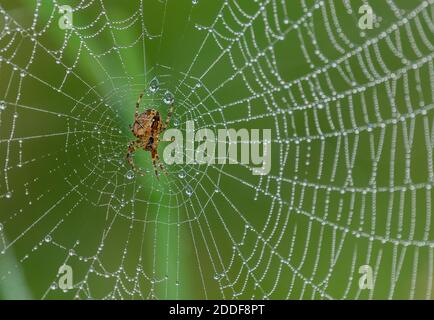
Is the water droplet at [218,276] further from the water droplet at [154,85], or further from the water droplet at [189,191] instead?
the water droplet at [154,85]

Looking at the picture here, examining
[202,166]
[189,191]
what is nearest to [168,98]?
[202,166]

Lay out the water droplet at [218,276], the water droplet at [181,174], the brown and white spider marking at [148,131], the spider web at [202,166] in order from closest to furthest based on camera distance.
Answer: the spider web at [202,166]
the water droplet at [218,276]
the brown and white spider marking at [148,131]
the water droplet at [181,174]

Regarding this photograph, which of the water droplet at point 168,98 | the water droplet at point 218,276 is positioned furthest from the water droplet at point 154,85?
the water droplet at point 218,276

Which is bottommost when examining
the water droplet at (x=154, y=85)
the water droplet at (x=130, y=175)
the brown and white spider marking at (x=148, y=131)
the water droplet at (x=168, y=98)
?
the water droplet at (x=130, y=175)

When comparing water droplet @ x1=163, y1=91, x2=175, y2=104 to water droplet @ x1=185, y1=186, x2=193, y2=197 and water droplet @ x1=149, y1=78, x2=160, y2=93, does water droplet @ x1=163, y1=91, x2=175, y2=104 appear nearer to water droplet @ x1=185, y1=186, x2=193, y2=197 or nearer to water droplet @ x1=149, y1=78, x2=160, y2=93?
water droplet @ x1=149, y1=78, x2=160, y2=93

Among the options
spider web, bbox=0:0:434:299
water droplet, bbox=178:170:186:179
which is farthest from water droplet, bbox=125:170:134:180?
water droplet, bbox=178:170:186:179

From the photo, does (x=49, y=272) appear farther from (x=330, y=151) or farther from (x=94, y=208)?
(x=330, y=151)
